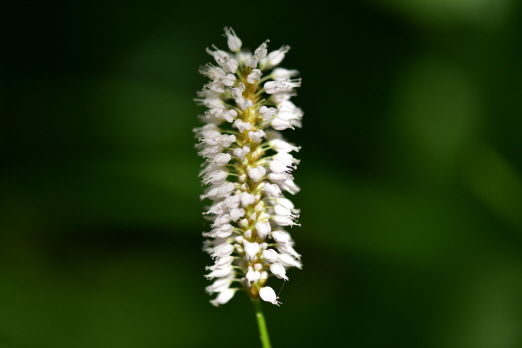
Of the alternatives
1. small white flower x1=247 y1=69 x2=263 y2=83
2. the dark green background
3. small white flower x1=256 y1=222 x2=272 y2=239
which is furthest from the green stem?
the dark green background

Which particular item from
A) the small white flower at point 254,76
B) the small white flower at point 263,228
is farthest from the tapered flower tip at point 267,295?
the small white flower at point 254,76

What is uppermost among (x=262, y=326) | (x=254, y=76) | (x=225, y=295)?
(x=254, y=76)

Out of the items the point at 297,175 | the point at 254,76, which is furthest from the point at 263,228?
the point at 297,175

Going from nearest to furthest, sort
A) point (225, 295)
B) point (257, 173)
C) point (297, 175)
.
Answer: point (257, 173), point (225, 295), point (297, 175)

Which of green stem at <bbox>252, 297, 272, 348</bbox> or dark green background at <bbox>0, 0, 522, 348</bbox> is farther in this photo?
dark green background at <bbox>0, 0, 522, 348</bbox>

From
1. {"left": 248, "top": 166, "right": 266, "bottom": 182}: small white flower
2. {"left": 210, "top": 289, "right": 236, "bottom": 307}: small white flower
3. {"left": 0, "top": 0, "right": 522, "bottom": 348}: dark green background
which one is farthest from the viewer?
{"left": 0, "top": 0, "right": 522, "bottom": 348}: dark green background

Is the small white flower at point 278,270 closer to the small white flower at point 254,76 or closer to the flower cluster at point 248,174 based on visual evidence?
the flower cluster at point 248,174

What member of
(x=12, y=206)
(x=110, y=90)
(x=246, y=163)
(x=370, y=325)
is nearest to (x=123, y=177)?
(x=110, y=90)

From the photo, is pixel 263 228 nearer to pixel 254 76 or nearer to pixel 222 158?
pixel 222 158

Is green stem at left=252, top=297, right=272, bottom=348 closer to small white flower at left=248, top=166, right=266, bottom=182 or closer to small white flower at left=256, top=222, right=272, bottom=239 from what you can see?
small white flower at left=256, top=222, right=272, bottom=239
